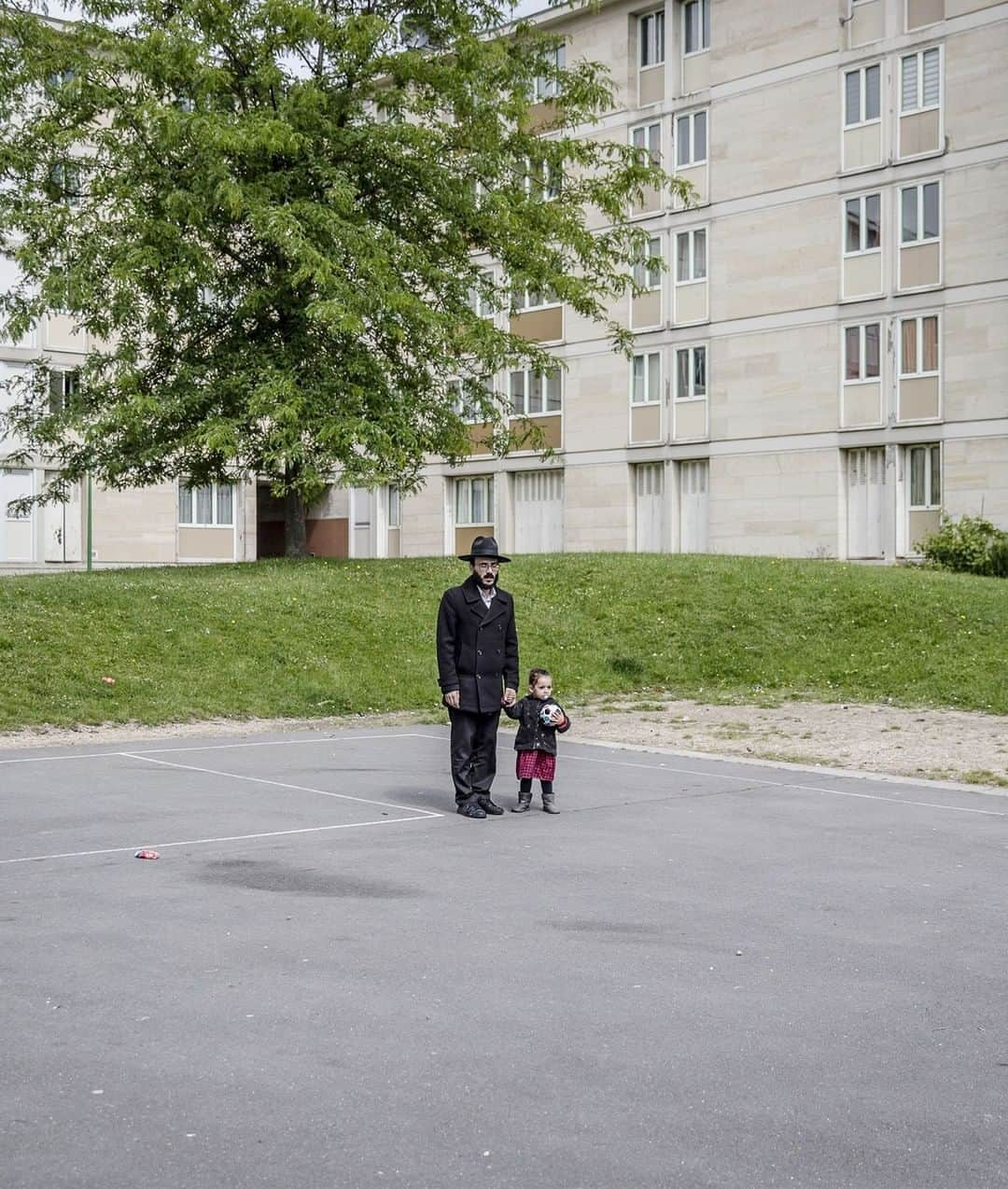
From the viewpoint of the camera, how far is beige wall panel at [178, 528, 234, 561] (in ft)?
169

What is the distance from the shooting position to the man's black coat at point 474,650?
11406mm

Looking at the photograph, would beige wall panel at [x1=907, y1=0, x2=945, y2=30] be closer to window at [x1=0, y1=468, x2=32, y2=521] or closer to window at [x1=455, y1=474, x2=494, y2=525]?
window at [x1=455, y1=474, x2=494, y2=525]

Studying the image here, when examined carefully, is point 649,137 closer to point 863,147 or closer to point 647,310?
point 647,310

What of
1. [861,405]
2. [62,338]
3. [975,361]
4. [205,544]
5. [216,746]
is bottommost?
[216,746]

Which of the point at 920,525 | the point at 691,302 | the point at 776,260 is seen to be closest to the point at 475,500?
the point at 691,302

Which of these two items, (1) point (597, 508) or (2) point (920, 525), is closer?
(2) point (920, 525)

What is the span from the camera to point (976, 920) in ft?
25.3

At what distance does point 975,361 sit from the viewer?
35.8 meters

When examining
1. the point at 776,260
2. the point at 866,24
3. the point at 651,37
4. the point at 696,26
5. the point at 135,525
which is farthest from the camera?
the point at 135,525

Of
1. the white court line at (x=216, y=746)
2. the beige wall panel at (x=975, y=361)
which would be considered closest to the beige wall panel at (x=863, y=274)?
the beige wall panel at (x=975, y=361)

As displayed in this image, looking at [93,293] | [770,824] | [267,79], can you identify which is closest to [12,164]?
[93,293]

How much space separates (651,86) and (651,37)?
4.66 feet

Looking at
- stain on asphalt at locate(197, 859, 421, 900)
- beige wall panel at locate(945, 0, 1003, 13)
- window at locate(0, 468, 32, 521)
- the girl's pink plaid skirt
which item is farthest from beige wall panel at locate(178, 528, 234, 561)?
stain on asphalt at locate(197, 859, 421, 900)

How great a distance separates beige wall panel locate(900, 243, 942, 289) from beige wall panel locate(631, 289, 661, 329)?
7.26 meters
